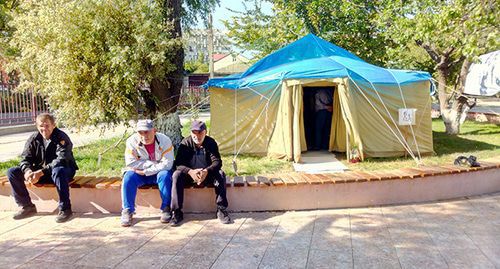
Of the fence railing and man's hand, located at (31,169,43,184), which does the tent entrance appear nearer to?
man's hand, located at (31,169,43,184)

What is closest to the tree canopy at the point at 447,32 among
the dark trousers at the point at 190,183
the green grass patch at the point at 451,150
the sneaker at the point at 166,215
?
the green grass patch at the point at 451,150

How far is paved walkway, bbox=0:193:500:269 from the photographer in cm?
315

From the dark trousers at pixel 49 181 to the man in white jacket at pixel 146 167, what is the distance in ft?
2.21

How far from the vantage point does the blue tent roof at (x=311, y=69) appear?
738cm

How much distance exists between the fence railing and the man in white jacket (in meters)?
9.49

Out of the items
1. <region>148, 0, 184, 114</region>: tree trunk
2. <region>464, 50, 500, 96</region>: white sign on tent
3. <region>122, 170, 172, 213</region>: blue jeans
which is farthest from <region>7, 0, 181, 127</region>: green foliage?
<region>464, 50, 500, 96</region>: white sign on tent

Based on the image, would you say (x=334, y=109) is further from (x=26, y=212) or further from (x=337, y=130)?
(x=26, y=212)

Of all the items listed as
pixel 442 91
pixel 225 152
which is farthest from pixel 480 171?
pixel 442 91

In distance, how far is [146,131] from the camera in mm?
4152

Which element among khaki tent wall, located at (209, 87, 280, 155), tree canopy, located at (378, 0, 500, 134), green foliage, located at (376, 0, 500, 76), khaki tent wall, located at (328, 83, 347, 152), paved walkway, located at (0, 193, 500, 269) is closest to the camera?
paved walkway, located at (0, 193, 500, 269)

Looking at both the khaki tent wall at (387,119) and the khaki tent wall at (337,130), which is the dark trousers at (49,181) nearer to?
the khaki tent wall at (387,119)

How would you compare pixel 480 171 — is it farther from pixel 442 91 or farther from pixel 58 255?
pixel 442 91

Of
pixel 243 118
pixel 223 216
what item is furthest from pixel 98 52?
pixel 223 216

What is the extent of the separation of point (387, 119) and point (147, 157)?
17.8 ft
